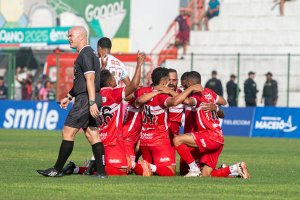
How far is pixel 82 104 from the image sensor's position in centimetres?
1568

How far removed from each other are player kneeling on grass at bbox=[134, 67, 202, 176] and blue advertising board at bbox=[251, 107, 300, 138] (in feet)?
58.0

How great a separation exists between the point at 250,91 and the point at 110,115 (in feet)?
73.8

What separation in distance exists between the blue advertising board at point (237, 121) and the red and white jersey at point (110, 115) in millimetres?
18686

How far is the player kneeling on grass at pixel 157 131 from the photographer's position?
1709 centimetres

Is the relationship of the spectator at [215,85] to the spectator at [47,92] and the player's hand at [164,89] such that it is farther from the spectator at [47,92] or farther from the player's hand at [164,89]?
the player's hand at [164,89]

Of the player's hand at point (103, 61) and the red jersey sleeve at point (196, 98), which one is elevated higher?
the player's hand at point (103, 61)

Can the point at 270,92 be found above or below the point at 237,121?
above

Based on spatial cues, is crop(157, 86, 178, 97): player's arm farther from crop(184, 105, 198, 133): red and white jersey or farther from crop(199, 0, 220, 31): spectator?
crop(199, 0, 220, 31): spectator

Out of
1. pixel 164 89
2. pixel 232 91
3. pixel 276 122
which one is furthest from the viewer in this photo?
pixel 232 91

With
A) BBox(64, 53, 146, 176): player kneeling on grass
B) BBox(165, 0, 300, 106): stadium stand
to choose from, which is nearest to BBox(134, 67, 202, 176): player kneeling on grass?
BBox(64, 53, 146, 176): player kneeling on grass

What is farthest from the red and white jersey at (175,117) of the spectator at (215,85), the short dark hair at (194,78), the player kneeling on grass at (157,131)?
the spectator at (215,85)

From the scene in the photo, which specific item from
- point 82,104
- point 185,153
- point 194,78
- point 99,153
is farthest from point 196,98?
point 82,104

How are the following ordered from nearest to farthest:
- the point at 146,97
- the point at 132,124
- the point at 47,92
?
the point at 146,97 < the point at 132,124 < the point at 47,92

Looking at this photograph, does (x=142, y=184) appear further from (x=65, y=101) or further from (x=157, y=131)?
(x=157, y=131)
